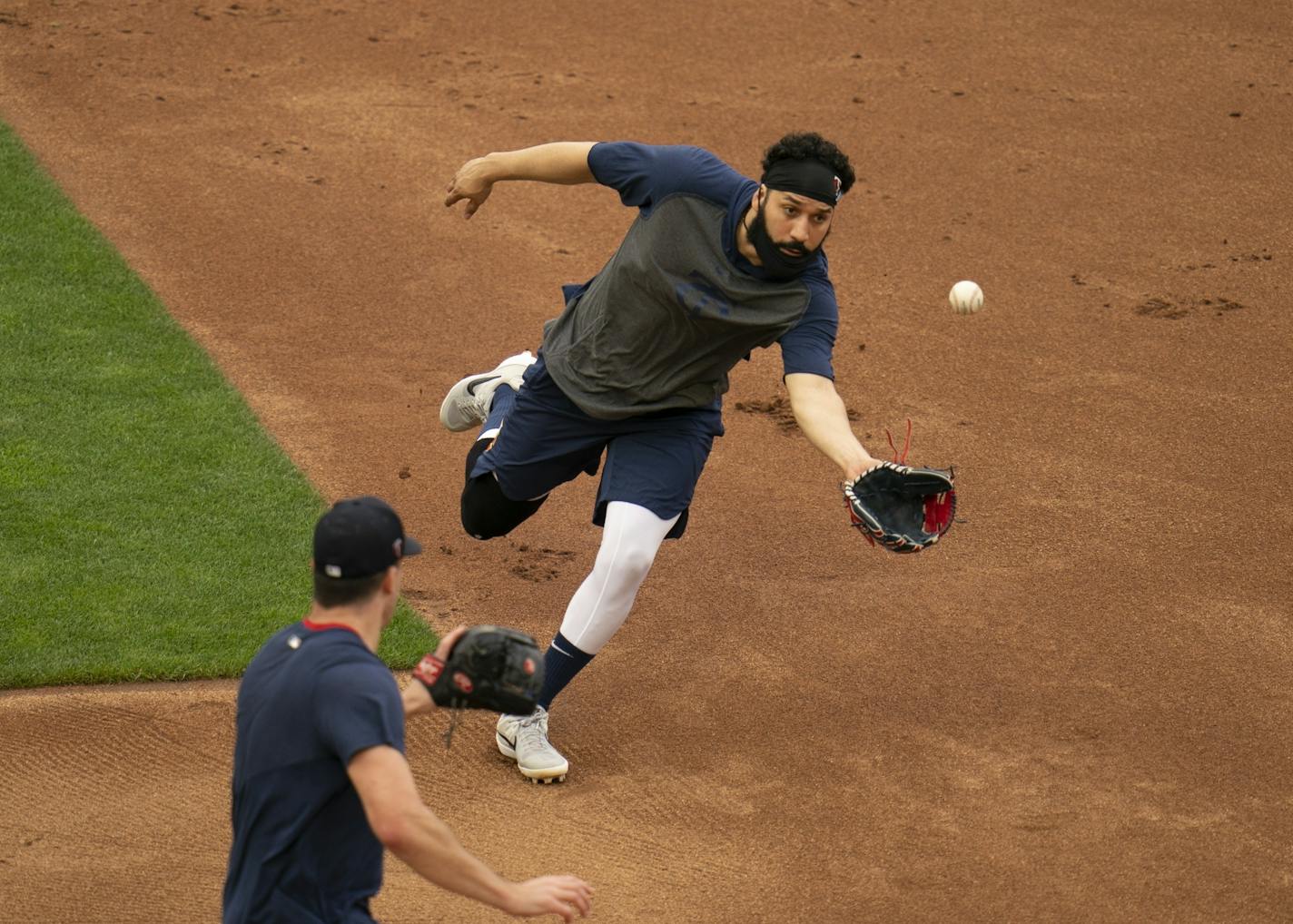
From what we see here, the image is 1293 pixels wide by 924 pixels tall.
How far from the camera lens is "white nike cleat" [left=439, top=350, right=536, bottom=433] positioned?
6168mm

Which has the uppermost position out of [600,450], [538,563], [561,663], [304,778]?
[600,450]

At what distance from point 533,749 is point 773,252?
70.0 inches

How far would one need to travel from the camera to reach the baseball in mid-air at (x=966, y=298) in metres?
7.40

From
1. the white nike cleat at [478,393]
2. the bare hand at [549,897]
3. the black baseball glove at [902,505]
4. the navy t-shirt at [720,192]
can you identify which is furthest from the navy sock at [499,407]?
the bare hand at [549,897]

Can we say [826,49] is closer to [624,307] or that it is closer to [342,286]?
[342,286]

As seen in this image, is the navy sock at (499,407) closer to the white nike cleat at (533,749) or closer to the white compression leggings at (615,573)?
the white compression leggings at (615,573)

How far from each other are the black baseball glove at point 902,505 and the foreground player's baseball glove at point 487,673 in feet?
4.29

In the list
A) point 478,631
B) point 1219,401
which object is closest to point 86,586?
point 478,631

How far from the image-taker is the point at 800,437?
7715 mm

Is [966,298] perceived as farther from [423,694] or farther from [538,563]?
[423,694]

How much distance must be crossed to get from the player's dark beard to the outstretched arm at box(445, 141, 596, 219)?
2.20 ft

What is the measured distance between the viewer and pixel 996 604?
638 cm

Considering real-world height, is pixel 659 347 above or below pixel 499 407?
above

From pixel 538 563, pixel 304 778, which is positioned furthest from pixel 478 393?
pixel 304 778
